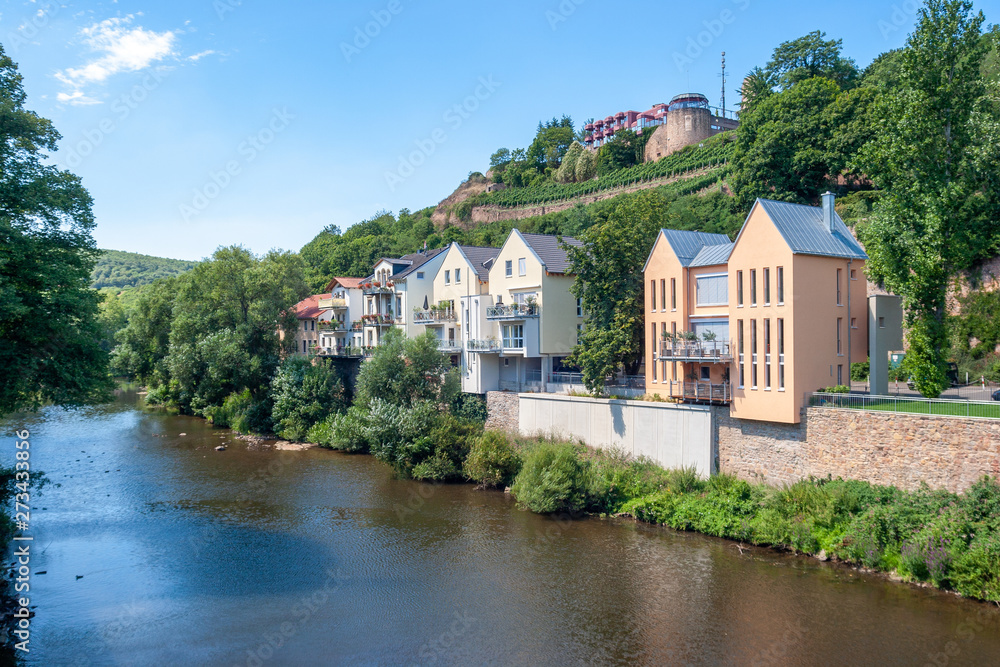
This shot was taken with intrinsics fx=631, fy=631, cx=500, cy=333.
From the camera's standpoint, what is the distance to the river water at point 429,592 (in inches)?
621

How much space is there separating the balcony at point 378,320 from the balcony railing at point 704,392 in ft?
83.0

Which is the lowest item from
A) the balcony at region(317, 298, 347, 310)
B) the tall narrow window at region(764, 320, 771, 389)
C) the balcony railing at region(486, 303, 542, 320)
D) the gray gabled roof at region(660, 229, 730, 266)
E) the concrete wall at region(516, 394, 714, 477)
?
the concrete wall at region(516, 394, 714, 477)

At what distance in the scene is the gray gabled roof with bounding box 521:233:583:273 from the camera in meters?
35.2

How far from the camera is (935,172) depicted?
21.6 meters

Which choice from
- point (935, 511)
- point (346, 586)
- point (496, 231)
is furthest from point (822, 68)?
point (346, 586)

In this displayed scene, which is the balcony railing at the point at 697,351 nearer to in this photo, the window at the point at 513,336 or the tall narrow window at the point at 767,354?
the tall narrow window at the point at 767,354

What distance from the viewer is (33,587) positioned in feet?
63.7

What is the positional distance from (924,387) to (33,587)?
29.5 m

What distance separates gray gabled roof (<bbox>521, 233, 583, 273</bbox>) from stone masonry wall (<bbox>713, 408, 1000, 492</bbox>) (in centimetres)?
1322

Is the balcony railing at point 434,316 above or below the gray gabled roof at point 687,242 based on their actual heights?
below

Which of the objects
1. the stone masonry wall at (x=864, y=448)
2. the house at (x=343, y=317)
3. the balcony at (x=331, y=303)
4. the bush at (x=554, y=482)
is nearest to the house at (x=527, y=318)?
the bush at (x=554, y=482)

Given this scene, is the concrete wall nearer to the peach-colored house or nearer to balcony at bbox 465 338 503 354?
the peach-colored house

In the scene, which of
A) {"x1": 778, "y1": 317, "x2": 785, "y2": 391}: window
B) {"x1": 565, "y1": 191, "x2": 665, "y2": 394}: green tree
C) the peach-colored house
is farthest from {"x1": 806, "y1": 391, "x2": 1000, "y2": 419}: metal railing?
{"x1": 565, "y1": 191, "x2": 665, "y2": 394}: green tree

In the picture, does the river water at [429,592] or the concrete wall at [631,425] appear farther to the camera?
the concrete wall at [631,425]
